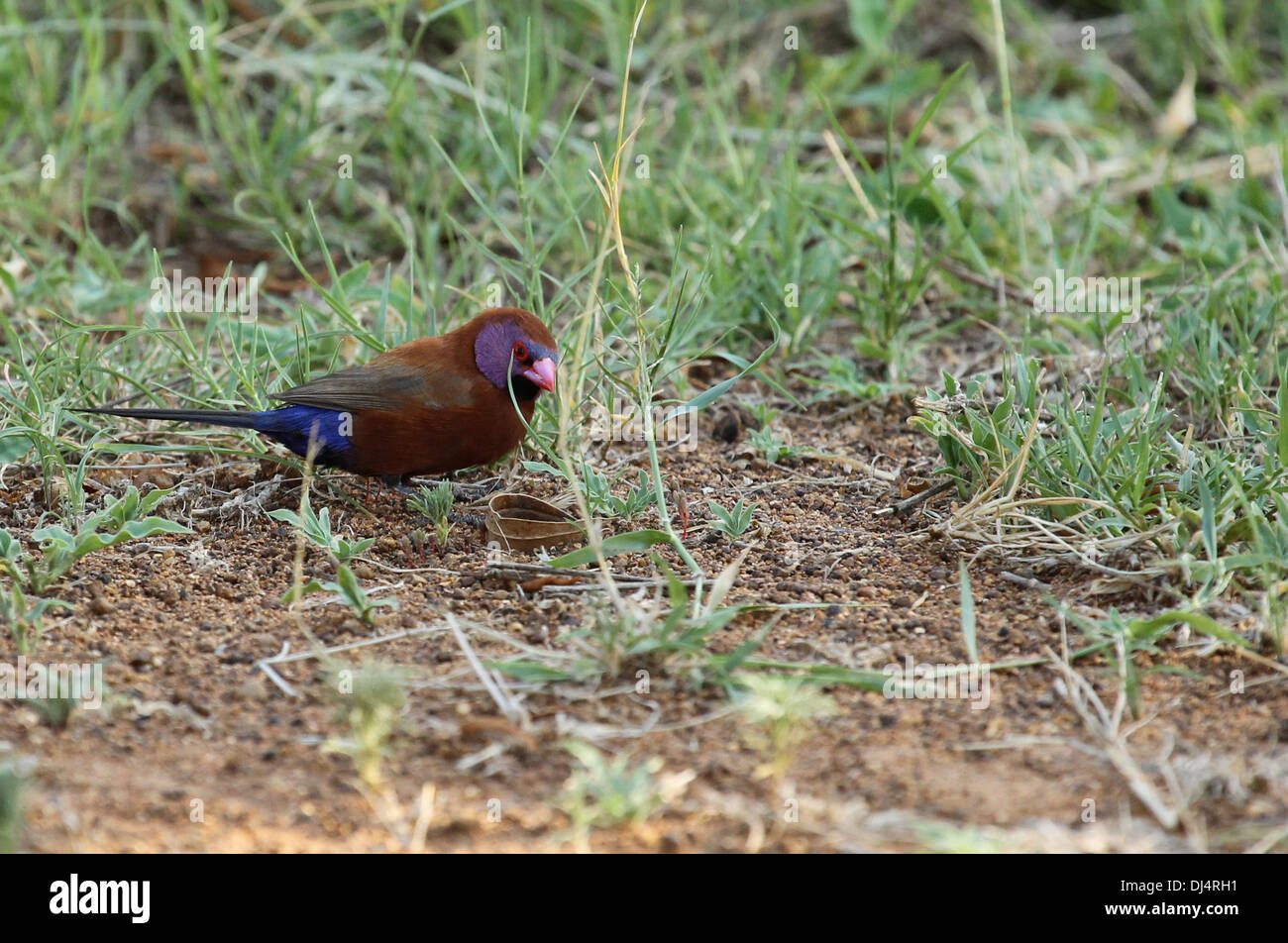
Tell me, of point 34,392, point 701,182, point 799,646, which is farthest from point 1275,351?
point 34,392

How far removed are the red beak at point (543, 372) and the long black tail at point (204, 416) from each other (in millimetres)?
698

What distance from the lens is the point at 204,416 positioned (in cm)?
346

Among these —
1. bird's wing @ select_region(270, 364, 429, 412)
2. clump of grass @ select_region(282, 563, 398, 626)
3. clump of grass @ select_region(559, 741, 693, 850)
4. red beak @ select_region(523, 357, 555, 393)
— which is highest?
red beak @ select_region(523, 357, 555, 393)

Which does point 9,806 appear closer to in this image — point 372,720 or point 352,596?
Answer: point 372,720

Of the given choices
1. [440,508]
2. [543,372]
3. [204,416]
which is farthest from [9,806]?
[543,372]

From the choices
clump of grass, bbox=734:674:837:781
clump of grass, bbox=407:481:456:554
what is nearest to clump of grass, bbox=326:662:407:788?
clump of grass, bbox=734:674:837:781

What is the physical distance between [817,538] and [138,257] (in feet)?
9.92

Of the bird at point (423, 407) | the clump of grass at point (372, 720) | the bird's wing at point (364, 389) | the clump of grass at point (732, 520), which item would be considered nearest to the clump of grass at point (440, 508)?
the bird at point (423, 407)

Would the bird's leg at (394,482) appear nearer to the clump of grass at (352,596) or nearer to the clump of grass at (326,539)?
the clump of grass at (326,539)

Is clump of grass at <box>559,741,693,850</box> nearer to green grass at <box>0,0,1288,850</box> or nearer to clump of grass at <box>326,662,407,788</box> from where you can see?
green grass at <box>0,0,1288,850</box>

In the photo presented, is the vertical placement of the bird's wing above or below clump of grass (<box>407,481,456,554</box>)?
above

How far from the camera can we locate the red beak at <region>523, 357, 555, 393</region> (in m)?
3.56

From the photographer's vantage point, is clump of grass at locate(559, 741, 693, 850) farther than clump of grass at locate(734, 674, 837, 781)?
No

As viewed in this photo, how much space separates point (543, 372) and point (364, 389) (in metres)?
0.47
